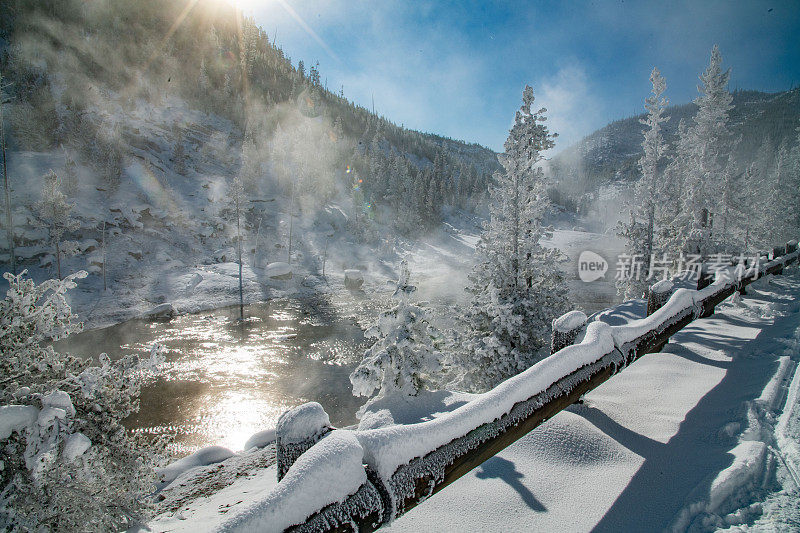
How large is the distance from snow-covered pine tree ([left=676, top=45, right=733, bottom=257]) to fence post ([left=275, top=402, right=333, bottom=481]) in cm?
2473

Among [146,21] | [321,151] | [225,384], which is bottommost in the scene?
[225,384]

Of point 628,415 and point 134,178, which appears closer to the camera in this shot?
point 628,415

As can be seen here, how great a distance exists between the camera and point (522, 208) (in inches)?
465

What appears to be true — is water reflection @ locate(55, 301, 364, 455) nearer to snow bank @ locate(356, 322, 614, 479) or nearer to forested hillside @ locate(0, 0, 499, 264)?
snow bank @ locate(356, 322, 614, 479)

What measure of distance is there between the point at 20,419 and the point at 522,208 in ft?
40.8

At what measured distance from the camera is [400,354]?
6.92 m

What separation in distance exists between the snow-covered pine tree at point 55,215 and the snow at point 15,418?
37.5 metres

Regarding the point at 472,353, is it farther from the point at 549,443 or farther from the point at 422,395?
the point at 549,443

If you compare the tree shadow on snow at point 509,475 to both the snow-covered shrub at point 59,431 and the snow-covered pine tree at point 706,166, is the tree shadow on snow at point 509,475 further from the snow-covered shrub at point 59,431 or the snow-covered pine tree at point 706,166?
the snow-covered pine tree at point 706,166

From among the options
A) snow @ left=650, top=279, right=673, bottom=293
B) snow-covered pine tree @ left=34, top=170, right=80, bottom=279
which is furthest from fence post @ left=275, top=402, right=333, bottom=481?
snow-covered pine tree @ left=34, top=170, right=80, bottom=279

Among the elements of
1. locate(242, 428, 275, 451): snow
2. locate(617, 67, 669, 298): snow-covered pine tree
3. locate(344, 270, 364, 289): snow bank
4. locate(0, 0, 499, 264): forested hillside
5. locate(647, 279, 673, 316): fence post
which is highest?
locate(0, 0, 499, 264): forested hillside

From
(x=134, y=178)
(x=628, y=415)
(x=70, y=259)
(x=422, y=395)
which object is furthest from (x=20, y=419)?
(x=134, y=178)

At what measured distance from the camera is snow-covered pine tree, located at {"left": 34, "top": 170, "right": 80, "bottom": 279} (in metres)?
31.2

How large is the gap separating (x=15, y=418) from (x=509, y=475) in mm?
5750
